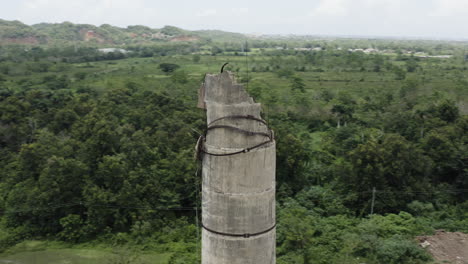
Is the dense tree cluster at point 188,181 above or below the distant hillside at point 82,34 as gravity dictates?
below

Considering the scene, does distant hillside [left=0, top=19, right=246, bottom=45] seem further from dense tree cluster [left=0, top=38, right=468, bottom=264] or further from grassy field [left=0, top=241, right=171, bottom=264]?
grassy field [left=0, top=241, right=171, bottom=264]

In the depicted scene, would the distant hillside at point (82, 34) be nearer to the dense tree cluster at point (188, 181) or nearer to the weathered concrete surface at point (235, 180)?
the dense tree cluster at point (188, 181)

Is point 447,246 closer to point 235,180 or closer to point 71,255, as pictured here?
point 235,180

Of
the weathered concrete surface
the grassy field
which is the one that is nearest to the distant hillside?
the grassy field

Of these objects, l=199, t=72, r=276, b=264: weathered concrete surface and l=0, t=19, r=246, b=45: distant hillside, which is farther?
l=0, t=19, r=246, b=45: distant hillside

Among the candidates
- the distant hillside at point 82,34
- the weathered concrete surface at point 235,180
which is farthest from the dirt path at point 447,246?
the distant hillside at point 82,34

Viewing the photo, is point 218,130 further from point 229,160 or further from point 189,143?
point 189,143

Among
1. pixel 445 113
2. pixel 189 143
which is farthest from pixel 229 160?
pixel 445 113

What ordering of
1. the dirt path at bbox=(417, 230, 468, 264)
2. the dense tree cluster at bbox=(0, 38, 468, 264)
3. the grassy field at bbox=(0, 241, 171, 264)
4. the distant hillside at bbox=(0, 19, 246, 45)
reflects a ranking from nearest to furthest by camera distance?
the dirt path at bbox=(417, 230, 468, 264)
the grassy field at bbox=(0, 241, 171, 264)
the dense tree cluster at bbox=(0, 38, 468, 264)
the distant hillside at bbox=(0, 19, 246, 45)
